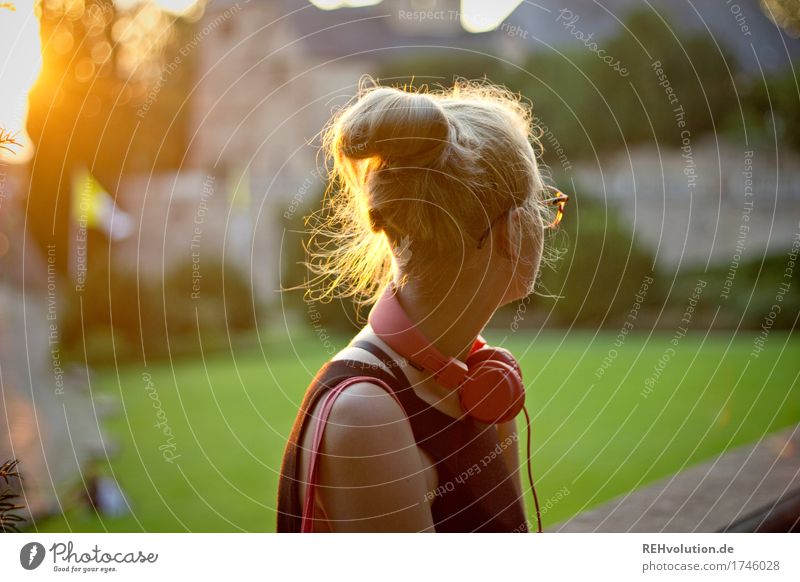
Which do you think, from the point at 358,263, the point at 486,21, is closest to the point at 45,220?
the point at 486,21

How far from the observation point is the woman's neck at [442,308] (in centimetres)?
82

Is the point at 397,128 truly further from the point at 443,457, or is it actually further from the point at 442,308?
the point at 443,457

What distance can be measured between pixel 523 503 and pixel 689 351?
17.4 feet

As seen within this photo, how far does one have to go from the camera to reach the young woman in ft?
2.43

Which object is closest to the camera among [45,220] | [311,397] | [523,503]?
[311,397]

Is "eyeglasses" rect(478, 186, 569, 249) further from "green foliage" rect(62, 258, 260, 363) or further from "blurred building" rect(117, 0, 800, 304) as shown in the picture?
"green foliage" rect(62, 258, 260, 363)

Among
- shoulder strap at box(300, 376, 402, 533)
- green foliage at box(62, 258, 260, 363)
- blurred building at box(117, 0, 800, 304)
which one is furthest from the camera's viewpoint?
green foliage at box(62, 258, 260, 363)

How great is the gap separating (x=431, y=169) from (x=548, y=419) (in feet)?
11.1

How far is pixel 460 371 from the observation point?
0.82 meters

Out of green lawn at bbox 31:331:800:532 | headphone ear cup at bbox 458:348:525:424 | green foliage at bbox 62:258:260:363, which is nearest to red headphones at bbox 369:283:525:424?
headphone ear cup at bbox 458:348:525:424

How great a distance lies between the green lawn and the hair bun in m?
1.21

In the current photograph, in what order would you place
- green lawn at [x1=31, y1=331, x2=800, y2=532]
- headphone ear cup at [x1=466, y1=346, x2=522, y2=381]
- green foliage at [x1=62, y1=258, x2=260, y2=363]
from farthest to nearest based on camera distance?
green foliage at [x1=62, y1=258, x2=260, y2=363]
green lawn at [x1=31, y1=331, x2=800, y2=532]
headphone ear cup at [x1=466, y1=346, x2=522, y2=381]
